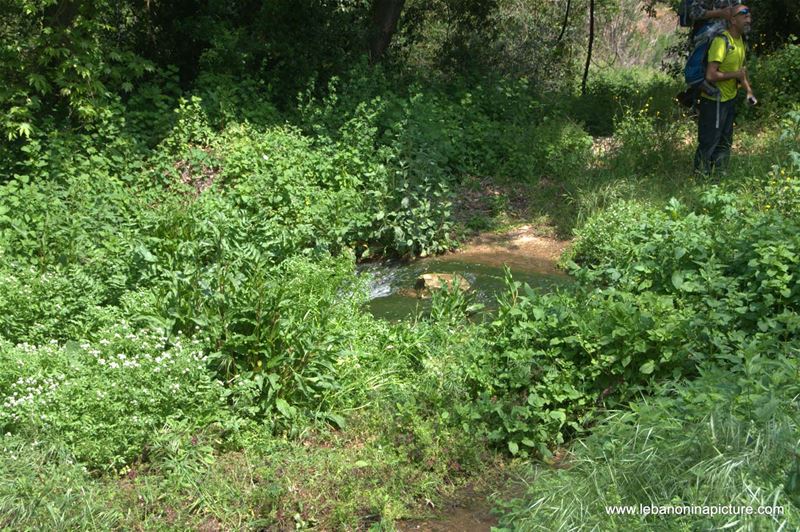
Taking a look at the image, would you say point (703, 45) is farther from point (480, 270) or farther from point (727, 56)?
point (480, 270)

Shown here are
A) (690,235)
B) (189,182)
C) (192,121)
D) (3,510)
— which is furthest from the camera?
(192,121)

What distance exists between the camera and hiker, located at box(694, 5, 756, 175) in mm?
8883

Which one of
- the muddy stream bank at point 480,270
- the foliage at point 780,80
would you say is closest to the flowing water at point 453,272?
the muddy stream bank at point 480,270

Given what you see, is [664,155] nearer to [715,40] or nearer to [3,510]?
[715,40]

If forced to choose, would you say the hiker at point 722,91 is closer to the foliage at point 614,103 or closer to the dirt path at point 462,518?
the foliage at point 614,103

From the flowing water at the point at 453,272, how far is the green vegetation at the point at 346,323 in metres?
0.28

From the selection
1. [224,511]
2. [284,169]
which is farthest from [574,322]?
[284,169]

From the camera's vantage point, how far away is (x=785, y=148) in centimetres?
948

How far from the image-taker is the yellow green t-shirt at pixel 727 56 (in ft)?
29.0

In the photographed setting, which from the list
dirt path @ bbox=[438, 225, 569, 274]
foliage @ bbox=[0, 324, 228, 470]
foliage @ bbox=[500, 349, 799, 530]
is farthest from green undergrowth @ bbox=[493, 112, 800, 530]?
foliage @ bbox=[0, 324, 228, 470]

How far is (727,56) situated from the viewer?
8906 mm

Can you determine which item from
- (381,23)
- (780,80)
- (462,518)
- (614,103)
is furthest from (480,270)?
(381,23)

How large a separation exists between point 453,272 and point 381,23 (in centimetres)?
692

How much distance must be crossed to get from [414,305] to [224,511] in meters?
3.48
